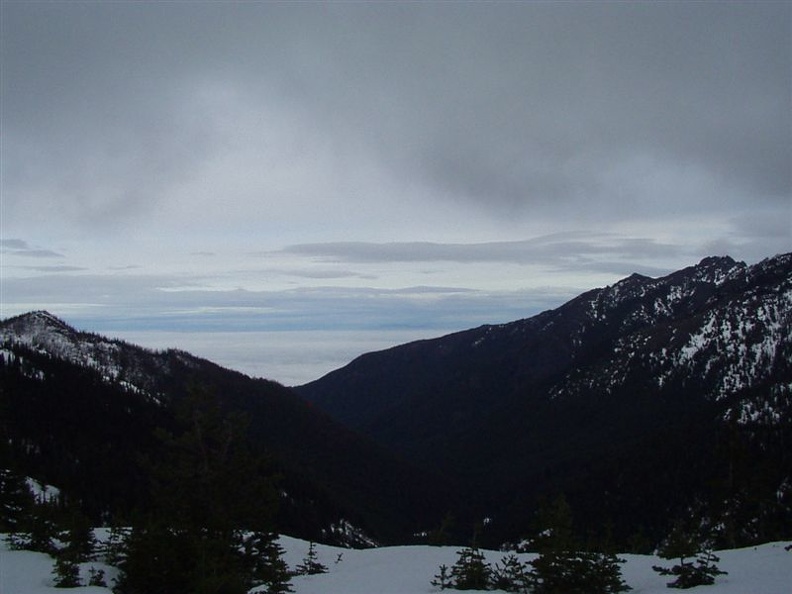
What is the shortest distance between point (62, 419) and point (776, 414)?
7402 inches

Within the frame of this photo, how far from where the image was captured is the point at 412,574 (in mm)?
29609

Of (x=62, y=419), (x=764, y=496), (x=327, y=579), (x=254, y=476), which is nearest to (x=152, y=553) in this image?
(x=254, y=476)

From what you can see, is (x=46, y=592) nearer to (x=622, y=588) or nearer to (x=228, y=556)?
(x=228, y=556)

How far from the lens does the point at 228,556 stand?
24969 millimetres

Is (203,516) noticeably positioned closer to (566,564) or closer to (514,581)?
(514,581)

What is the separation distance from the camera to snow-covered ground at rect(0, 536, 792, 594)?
2248cm

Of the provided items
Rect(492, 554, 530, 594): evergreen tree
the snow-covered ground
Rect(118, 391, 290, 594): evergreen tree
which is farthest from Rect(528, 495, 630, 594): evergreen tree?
Rect(118, 391, 290, 594): evergreen tree

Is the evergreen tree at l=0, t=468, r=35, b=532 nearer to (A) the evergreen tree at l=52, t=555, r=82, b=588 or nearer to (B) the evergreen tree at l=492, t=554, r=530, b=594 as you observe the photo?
(A) the evergreen tree at l=52, t=555, r=82, b=588

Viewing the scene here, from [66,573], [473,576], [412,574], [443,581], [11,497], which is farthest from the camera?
[11,497]

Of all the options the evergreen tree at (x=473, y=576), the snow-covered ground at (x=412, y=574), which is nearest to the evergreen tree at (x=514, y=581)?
the evergreen tree at (x=473, y=576)

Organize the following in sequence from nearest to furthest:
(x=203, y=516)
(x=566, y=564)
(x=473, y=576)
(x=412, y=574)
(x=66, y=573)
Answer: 1. (x=566, y=564)
2. (x=66, y=573)
3. (x=203, y=516)
4. (x=473, y=576)
5. (x=412, y=574)

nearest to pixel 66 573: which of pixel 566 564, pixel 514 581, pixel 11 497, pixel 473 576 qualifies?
pixel 473 576

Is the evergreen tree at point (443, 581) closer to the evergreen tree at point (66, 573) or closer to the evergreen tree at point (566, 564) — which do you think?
the evergreen tree at point (566, 564)

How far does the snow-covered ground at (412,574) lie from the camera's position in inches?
885
